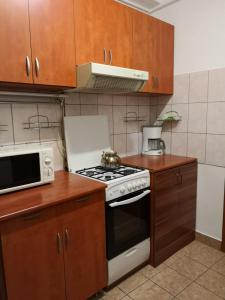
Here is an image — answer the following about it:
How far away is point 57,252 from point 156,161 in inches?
48.2

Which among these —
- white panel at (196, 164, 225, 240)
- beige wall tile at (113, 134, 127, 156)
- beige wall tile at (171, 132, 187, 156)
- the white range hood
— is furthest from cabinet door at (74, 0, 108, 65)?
white panel at (196, 164, 225, 240)

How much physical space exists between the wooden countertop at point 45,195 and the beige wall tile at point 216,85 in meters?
1.36

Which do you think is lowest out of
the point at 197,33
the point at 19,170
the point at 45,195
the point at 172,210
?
the point at 172,210

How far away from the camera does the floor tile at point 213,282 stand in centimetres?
173

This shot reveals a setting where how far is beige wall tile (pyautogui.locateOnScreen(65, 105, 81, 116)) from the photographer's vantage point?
6.57 feet

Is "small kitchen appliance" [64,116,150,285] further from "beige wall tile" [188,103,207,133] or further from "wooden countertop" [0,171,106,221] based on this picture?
"beige wall tile" [188,103,207,133]

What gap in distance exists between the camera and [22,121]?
5.74 ft

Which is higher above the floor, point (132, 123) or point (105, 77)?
point (105, 77)

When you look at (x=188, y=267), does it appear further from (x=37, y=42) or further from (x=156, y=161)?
(x=37, y=42)

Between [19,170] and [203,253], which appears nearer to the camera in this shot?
[19,170]

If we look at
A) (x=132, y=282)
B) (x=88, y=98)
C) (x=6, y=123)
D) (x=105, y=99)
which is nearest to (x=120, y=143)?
(x=105, y=99)

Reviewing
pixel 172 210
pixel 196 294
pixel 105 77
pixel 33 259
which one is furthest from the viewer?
pixel 172 210

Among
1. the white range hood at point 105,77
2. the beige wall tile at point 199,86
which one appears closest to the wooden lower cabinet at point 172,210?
the beige wall tile at point 199,86

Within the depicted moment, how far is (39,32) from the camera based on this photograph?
142 cm
